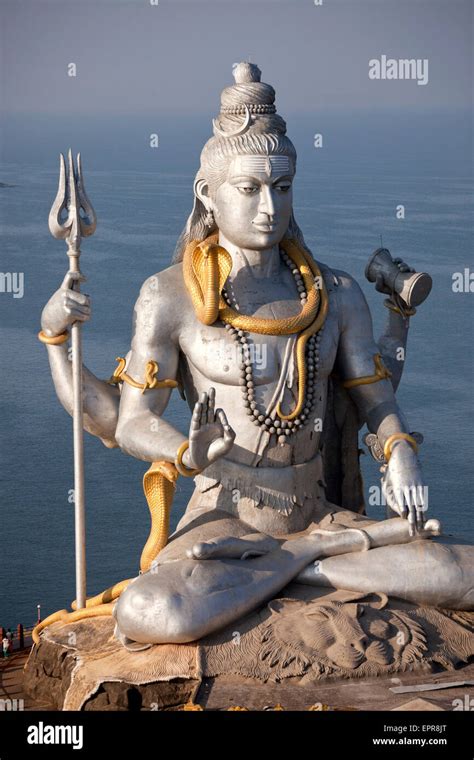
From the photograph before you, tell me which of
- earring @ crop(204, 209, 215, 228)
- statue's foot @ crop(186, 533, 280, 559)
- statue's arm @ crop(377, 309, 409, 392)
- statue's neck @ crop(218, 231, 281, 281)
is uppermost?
earring @ crop(204, 209, 215, 228)

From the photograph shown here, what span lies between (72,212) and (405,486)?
6.44 ft

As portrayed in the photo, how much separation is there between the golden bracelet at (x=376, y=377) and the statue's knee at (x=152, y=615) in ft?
5.08

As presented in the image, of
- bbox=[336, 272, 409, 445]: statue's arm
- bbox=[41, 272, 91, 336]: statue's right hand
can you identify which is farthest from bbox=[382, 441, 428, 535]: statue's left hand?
bbox=[41, 272, 91, 336]: statue's right hand

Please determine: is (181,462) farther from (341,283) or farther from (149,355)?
(341,283)

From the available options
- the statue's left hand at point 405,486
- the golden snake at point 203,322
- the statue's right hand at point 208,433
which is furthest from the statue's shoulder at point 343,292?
the statue's right hand at point 208,433

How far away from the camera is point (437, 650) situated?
9.54 metres

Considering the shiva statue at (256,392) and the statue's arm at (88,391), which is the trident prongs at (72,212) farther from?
the statue's arm at (88,391)

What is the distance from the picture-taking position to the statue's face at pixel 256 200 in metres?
9.86

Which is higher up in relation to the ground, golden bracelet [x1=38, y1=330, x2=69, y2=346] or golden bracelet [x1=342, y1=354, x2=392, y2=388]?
golden bracelet [x1=38, y1=330, x2=69, y2=346]

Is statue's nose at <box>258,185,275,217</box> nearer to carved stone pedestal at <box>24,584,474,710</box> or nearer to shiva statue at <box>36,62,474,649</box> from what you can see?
shiva statue at <box>36,62,474,649</box>

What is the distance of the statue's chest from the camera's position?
9961 mm

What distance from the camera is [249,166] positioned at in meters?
9.85

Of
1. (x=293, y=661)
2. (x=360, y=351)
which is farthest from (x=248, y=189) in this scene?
(x=293, y=661)

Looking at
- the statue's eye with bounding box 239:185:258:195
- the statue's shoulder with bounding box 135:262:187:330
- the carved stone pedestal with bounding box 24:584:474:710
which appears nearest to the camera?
the carved stone pedestal with bounding box 24:584:474:710
